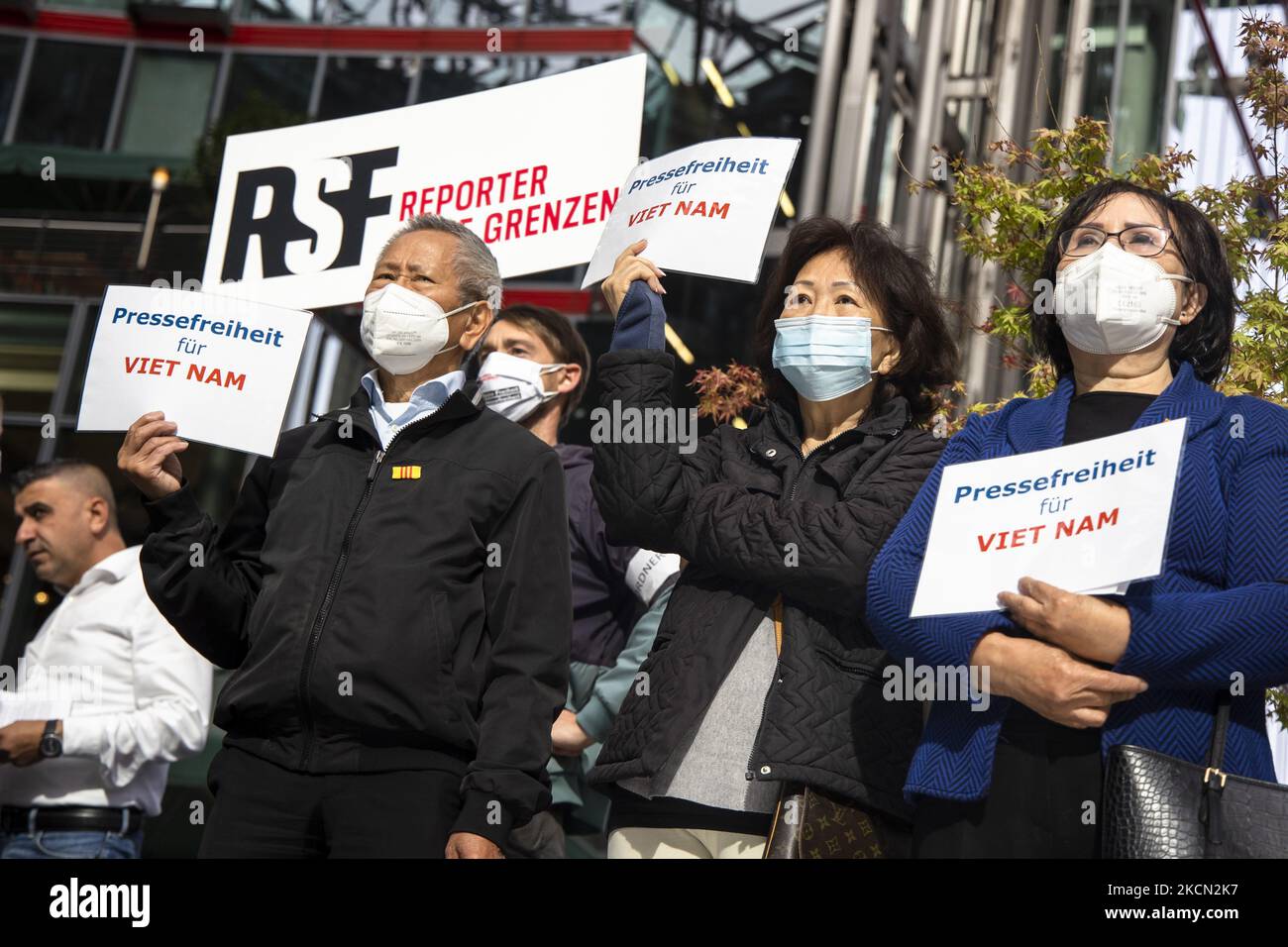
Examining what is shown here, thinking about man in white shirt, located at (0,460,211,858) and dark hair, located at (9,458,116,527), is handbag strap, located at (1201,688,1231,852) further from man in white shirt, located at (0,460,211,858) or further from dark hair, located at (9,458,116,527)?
dark hair, located at (9,458,116,527)

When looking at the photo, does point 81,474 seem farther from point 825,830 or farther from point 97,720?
point 825,830

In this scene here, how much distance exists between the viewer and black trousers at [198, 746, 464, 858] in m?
3.36

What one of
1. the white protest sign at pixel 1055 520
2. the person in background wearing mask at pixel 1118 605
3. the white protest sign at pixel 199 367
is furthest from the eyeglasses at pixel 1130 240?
the white protest sign at pixel 199 367

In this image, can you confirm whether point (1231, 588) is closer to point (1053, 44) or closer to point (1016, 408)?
point (1016, 408)

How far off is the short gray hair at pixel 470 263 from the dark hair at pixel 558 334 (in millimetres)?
1220

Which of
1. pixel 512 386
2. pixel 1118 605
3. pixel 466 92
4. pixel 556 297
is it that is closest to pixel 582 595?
pixel 512 386

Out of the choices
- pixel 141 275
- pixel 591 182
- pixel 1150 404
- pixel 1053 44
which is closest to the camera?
pixel 1150 404

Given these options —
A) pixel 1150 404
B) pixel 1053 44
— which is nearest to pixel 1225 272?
pixel 1150 404

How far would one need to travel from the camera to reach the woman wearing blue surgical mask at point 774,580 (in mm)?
3422

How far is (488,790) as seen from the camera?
3.36 metres

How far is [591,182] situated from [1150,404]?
236cm

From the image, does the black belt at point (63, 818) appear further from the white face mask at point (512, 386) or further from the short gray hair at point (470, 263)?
the short gray hair at point (470, 263)

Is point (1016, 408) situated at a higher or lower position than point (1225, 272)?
lower
